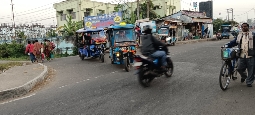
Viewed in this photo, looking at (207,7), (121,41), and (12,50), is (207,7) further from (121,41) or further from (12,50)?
(121,41)

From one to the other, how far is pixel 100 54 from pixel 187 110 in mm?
10155

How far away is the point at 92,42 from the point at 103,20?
11.6 m

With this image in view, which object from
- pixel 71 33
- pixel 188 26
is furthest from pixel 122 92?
pixel 188 26

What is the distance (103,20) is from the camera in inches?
1031

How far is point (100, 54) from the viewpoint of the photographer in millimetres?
14250

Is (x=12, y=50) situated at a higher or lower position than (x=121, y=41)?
lower

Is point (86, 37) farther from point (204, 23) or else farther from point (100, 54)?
point (204, 23)

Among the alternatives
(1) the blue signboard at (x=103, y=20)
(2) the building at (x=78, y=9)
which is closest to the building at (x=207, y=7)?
(2) the building at (x=78, y=9)

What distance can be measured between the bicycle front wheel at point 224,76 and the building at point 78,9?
3963 cm

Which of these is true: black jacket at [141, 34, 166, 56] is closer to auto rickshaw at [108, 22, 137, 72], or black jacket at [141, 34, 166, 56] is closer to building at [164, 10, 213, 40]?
auto rickshaw at [108, 22, 137, 72]

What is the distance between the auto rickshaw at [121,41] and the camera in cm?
1053

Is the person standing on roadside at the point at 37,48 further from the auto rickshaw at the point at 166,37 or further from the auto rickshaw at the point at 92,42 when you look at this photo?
the auto rickshaw at the point at 166,37

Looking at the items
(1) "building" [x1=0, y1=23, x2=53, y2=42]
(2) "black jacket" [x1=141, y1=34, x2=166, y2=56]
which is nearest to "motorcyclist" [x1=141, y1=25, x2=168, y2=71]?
(2) "black jacket" [x1=141, y1=34, x2=166, y2=56]

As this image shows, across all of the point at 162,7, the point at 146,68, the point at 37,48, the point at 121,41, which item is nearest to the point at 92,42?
the point at 37,48
